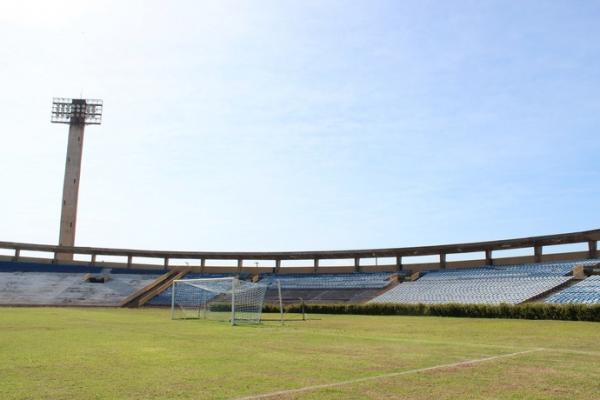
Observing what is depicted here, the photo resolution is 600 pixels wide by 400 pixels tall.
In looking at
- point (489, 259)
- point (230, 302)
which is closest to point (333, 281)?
point (489, 259)

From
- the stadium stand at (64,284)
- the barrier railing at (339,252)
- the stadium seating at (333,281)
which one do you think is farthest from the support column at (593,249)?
the stadium stand at (64,284)

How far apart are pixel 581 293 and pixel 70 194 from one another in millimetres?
65826

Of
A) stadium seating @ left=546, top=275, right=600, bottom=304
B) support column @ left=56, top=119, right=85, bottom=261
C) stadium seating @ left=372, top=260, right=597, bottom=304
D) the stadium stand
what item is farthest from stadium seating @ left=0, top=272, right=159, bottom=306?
stadium seating @ left=546, top=275, right=600, bottom=304

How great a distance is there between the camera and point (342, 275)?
2685 inches

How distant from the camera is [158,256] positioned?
76.1m

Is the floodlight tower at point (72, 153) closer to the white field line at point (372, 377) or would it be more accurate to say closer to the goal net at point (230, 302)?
the goal net at point (230, 302)

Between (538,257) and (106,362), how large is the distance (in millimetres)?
51582

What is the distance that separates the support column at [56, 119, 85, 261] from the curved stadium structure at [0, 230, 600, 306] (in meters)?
2.09

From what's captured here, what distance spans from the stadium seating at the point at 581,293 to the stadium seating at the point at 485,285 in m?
1.80

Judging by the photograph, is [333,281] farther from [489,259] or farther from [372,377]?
[372,377]

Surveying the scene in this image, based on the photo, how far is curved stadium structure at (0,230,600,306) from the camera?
150ft

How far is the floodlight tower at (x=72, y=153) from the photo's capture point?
247ft

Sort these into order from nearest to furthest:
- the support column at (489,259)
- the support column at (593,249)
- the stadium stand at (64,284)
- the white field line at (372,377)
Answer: the white field line at (372,377), the support column at (593,249), the stadium stand at (64,284), the support column at (489,259)

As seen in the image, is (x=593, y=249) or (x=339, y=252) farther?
(x=339, y=252)
